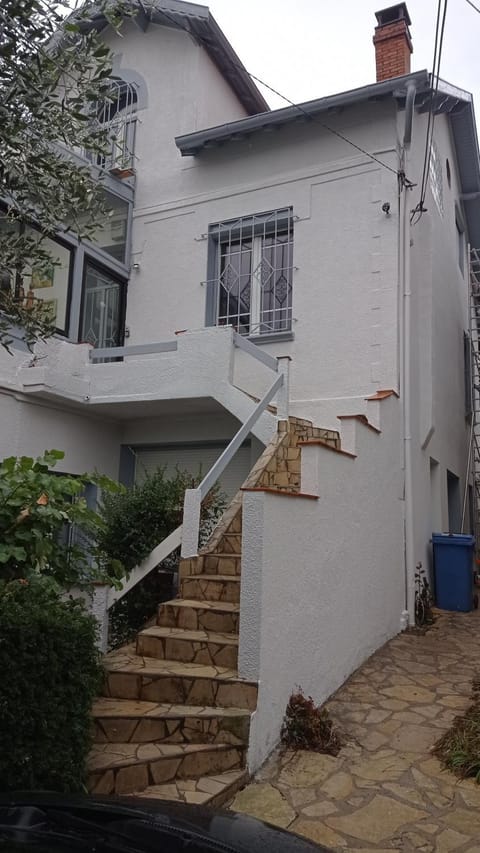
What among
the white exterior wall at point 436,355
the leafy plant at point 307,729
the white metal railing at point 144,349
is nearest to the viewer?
the leafy plant at point 307,729

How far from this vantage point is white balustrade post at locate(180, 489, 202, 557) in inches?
225

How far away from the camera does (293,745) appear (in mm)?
4652

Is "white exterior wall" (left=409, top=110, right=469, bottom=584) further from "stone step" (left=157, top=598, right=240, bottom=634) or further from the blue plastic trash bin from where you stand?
"stone step" (left=157, top=598, right=240, bottom=634)

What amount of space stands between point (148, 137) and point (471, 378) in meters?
7.94

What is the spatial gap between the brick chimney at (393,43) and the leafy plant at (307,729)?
9.03 meters

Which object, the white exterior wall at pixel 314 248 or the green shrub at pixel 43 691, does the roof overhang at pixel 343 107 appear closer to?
the white exterior wall at pixel 314 248

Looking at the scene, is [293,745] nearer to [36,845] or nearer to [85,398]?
[36,845]

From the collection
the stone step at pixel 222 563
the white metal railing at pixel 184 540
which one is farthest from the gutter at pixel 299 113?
the stone step at pixel 222 563

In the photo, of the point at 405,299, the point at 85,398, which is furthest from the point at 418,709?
the point at 85,398

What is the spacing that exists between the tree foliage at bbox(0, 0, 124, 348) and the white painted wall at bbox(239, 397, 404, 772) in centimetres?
223

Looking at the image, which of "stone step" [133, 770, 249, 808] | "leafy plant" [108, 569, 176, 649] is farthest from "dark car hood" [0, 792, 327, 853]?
"leafy plant" [108, 569, 176, 649]

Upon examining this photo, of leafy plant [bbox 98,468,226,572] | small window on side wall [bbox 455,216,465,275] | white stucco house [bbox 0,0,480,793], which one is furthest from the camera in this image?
small window on side wall [bbox 455,216,465,275]

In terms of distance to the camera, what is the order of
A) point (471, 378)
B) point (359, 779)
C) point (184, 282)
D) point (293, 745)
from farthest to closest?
point (471, 378) → point (184, 282) → point (293, 745) → point (359, 779)

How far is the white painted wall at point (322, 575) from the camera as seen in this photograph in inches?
178
